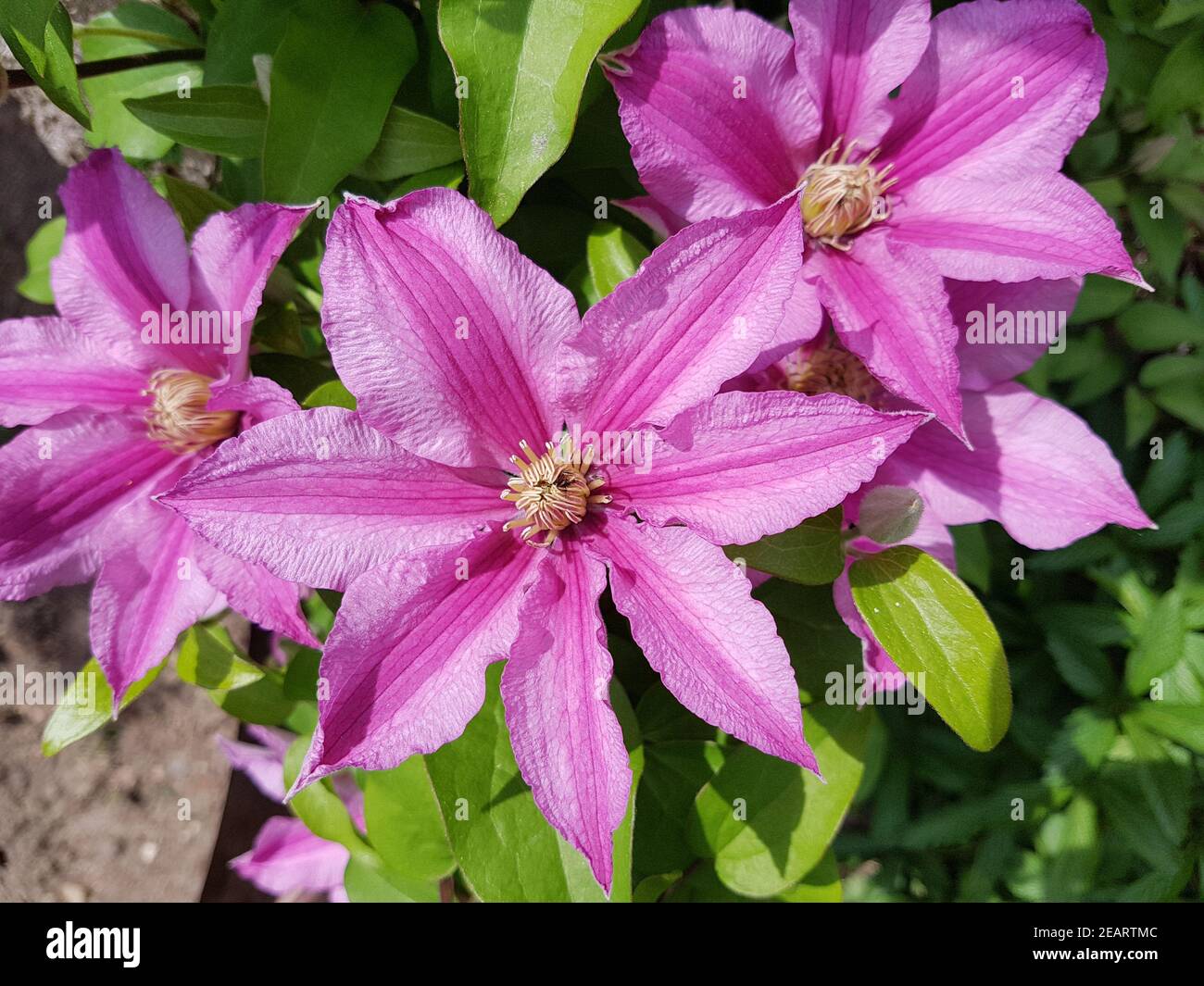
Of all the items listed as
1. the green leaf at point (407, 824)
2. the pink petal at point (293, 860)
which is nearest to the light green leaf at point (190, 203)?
the green leaf at point (407, 824)

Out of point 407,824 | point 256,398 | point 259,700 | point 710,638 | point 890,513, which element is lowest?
point 407,824

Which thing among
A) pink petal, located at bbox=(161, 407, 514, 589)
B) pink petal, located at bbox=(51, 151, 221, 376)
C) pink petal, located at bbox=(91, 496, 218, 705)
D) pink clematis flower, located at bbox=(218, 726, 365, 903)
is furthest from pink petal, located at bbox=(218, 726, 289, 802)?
pink petal, located at bbox=(161, 407, 514, 589)

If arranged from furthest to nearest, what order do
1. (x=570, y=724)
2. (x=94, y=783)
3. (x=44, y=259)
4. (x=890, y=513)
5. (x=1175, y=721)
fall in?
(x=94, y=783)
(x=1175, y=721)
(x=44, y=259)
(x=890, y=513)
(x=570, y=724)

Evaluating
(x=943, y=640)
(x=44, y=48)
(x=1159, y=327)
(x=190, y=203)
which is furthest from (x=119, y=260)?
(x=1159, y=327)

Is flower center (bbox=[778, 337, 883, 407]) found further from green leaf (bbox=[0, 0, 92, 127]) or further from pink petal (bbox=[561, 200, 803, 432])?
green leaf (bbox=[0, 0, 92, 127])

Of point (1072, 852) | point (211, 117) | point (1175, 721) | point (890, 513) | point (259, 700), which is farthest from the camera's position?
point (1072, 852)

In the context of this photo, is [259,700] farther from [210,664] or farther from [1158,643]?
[1158,643]
